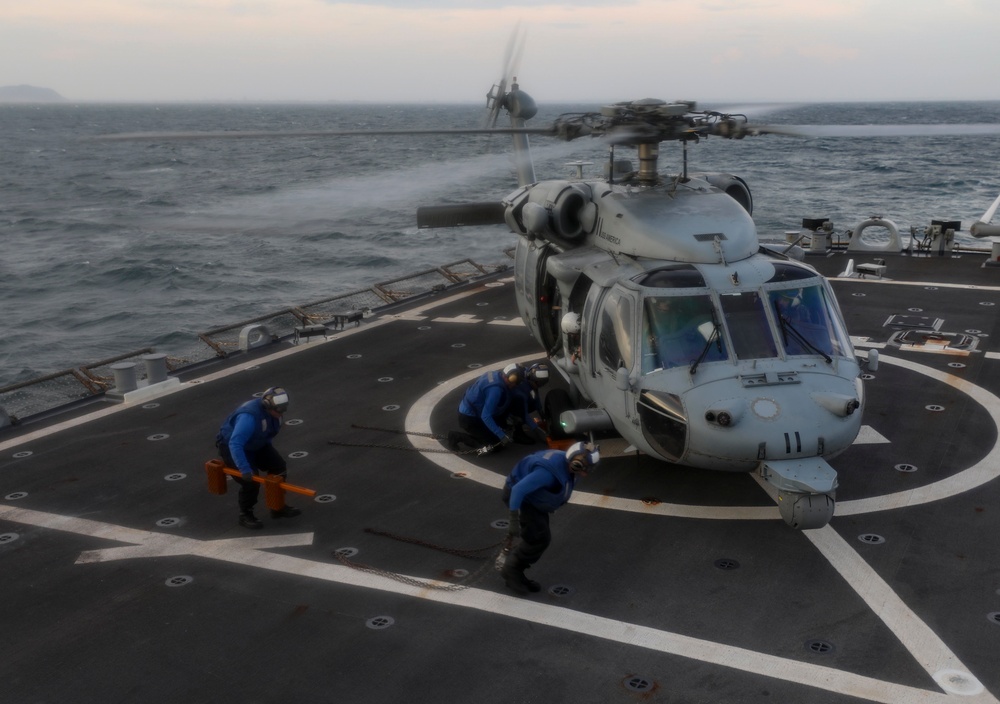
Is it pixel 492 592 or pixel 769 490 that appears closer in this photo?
pixel 492 592

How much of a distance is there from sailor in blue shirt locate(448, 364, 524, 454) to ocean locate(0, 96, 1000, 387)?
3920 mm

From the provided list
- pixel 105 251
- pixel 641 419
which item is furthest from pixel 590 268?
pixel 105 251

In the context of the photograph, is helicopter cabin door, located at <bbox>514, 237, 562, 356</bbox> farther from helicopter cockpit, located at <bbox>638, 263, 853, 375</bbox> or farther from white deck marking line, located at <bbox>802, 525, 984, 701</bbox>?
white deck marking line, located at <bbox>802, 525, 984, 701</bbox>

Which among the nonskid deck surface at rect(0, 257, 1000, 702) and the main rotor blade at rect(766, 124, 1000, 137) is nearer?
the nonskid deck surface at rect(0, 257, 1000, 702)

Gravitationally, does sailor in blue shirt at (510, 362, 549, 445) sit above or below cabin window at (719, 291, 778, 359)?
below

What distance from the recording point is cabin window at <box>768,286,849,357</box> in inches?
434

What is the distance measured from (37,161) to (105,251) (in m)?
72.1

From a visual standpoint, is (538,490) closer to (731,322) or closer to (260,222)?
(731,322)

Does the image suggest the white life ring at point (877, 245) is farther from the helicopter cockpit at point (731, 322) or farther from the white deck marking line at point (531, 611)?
the white deck marking line at point (531, 611)

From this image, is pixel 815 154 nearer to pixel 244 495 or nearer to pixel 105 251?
pixel 105 251

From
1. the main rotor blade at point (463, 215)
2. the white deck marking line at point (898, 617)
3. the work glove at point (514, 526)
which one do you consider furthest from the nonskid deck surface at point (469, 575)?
the main rotor blade at point (463, 215)

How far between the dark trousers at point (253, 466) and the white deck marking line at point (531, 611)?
47 cm

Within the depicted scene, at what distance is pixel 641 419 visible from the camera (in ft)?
35.7

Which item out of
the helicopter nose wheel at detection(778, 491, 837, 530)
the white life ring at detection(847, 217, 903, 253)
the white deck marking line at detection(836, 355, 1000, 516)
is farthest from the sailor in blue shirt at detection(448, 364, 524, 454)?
the white life ring at detection(847, 217, 903, 253)
